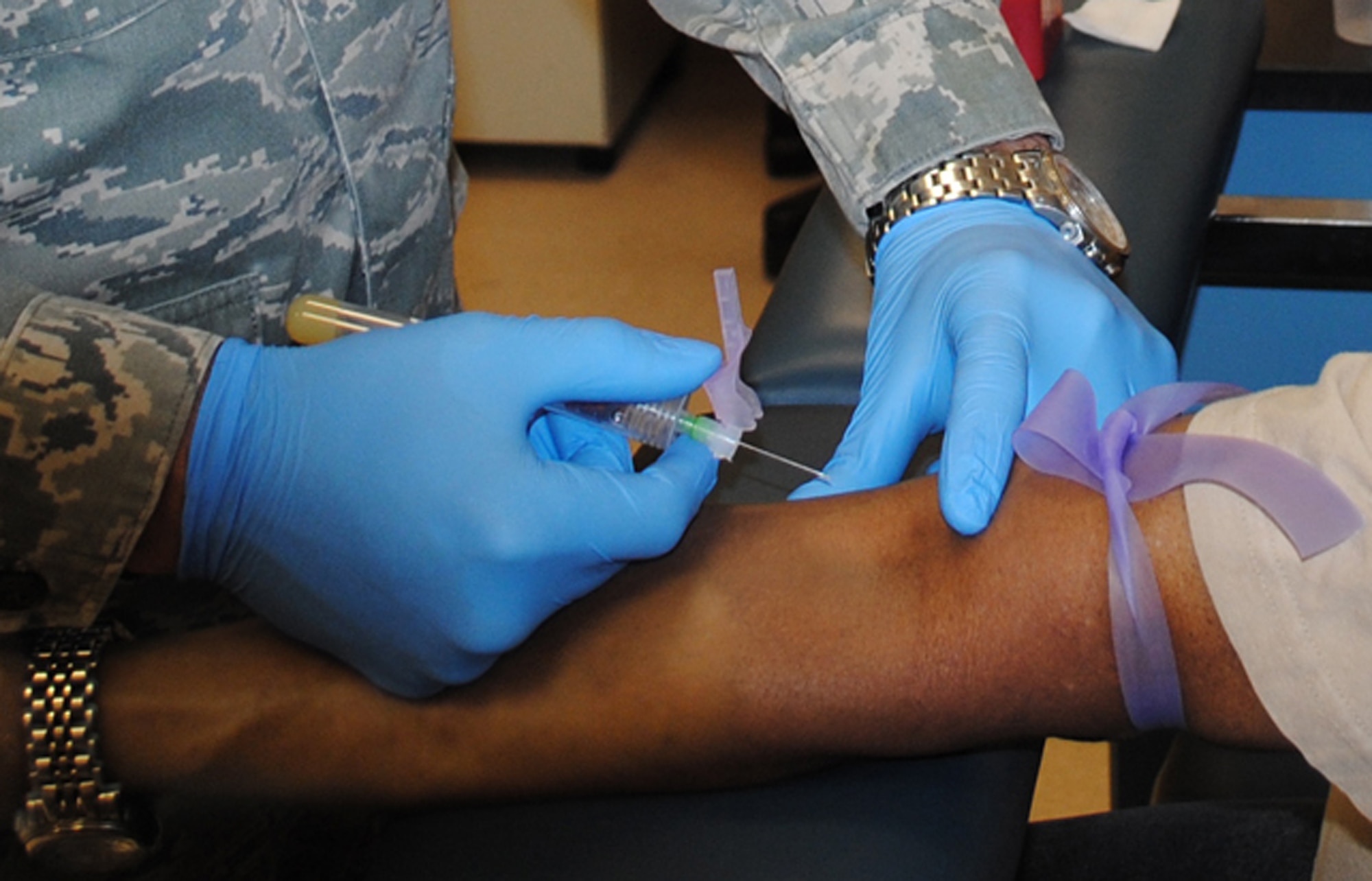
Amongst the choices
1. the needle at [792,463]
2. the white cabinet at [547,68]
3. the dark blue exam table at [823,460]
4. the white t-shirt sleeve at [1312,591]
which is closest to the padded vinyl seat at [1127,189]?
the dark blue exam table at [823,460]

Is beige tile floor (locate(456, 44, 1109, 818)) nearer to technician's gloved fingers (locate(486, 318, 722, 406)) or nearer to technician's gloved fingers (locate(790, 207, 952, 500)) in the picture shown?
technician's gloved fingers (locate(790, 207, 952, 500))

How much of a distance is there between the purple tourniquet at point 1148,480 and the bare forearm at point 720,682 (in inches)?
0.6

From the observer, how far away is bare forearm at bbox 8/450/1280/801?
69 cm

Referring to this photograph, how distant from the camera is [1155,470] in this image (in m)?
0.67

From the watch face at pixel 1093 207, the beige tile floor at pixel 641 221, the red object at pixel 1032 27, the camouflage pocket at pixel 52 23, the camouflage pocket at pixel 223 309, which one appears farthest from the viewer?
the beige tile floor at pixel 641 221

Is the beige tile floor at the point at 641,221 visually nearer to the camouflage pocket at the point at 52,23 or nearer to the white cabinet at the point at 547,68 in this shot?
the white cabinet at the point at 547,68

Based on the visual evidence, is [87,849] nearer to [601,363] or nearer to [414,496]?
[414,496]

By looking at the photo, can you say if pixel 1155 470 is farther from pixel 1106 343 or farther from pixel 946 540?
pixel 1106 343

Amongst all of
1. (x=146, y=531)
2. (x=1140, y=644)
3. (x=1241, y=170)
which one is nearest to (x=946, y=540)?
(x=1140, y=644)

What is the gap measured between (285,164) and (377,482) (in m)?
0.26

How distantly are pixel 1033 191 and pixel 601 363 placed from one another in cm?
48

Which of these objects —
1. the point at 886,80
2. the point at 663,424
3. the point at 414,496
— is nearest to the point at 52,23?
the point at 414,496

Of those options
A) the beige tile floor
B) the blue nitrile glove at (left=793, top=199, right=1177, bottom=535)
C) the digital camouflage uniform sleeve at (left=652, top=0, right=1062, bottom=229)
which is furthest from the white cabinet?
the blue nitrile glove at (left=793, top=199, right=1177, bottom=535)

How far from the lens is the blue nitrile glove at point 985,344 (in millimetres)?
855
